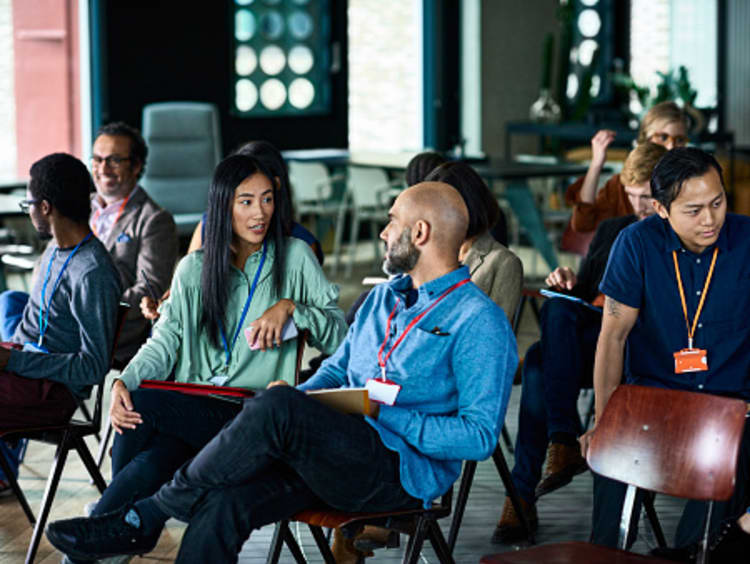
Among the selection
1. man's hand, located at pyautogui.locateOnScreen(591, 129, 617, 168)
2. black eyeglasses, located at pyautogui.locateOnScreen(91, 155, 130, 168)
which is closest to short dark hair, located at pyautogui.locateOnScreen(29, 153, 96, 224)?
black eyeglasses, located at pyautogui.locateOnScreen(91, 155, 130, 168)

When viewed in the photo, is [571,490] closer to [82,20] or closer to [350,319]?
[350,319]

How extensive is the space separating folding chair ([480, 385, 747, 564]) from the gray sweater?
4.73ft

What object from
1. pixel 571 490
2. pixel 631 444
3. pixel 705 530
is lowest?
pixel 571 490

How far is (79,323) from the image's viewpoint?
3201 mm

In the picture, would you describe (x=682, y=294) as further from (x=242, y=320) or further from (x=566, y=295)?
(x=242, y=320)

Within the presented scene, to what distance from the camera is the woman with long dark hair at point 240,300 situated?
3.05 m

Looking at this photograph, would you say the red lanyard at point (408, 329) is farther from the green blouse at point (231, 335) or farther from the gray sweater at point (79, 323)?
the gray sweater at point (79, 323)

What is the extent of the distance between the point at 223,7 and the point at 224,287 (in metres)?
7.55

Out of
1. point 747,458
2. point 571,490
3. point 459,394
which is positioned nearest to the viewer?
point 459,394

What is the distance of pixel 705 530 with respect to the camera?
228 centimetres

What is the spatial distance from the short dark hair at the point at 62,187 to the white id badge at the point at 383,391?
130 centimetres

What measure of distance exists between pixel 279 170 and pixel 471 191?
2.55 feet

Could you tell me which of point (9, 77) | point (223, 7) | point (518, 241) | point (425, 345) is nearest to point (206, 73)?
point (223, 7)

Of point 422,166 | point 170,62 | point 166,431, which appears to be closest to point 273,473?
point 166,431
